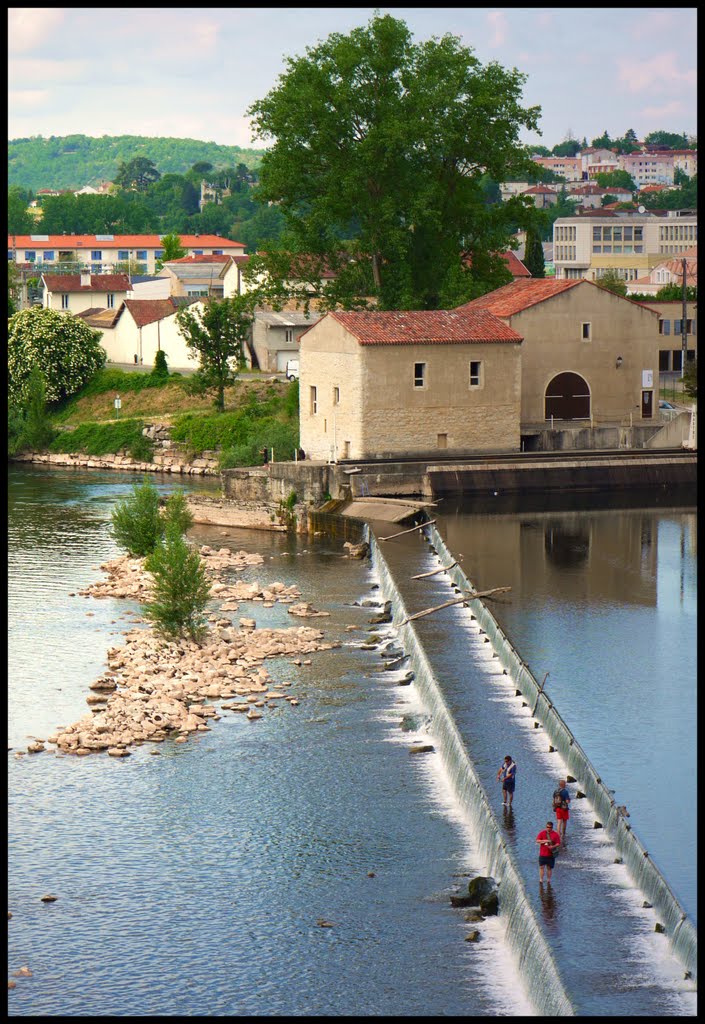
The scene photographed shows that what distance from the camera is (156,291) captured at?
99562 millimetres

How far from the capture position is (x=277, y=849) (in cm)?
2177

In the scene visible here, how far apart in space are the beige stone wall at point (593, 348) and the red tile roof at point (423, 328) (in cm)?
184

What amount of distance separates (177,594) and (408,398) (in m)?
20.1

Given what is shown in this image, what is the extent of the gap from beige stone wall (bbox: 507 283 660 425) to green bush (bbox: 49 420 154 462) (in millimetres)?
19931

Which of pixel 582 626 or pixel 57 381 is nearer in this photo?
pixel 582 626

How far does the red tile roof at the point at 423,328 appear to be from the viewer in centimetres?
5112

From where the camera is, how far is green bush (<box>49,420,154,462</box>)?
223ft

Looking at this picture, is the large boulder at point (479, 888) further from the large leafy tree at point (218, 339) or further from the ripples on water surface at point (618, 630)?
the large leafy tree at point (218, 339)

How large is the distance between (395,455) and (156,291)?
5174 cm

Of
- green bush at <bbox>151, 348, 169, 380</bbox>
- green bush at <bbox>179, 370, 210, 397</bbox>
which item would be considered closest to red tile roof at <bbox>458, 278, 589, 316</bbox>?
green bush at <bbox>179, 370, 210, 397</bbox>

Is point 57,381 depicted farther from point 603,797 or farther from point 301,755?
point 603,797

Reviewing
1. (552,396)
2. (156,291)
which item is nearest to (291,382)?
(552,396)

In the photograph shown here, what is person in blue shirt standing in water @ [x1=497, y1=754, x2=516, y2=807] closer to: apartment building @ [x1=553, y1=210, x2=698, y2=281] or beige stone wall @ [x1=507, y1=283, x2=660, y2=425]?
beige stone wall @ [x1=507, y1=283, x2=660, y2=425]

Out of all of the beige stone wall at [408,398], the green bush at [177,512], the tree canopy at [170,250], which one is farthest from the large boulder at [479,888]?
the tree canopy at [170,250]
